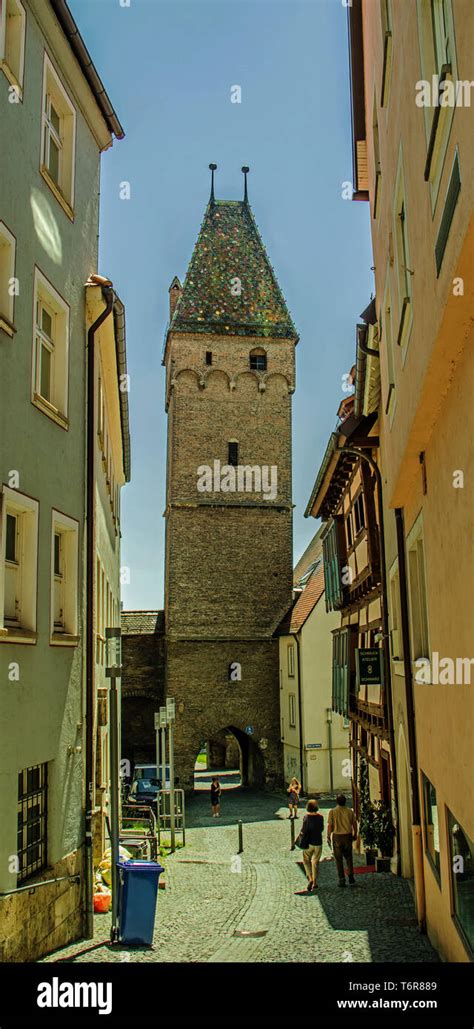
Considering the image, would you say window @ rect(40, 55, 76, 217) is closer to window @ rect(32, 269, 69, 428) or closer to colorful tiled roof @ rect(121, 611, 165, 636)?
window @ rect(32, 269, 69, 428)

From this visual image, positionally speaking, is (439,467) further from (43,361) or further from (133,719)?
(133,719)

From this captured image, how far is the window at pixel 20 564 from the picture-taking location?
8.96 m

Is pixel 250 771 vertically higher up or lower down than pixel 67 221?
lower down

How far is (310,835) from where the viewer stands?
13.5 meters

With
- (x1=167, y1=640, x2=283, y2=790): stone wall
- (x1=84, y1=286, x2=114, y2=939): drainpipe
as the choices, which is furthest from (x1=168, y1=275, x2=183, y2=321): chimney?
(x1=84, y1=286, x2=114, y2=939): drainpipe

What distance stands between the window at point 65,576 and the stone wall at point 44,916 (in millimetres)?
2532

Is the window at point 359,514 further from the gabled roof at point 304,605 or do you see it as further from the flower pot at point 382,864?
the gabled roof at point 304,605

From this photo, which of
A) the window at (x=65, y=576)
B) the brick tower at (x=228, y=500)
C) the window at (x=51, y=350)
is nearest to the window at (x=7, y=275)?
the window at (x=51, y=350)

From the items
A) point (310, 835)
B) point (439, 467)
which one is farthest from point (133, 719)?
point (439, 467)

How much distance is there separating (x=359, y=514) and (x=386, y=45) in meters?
9.79

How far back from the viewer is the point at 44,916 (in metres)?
8.98

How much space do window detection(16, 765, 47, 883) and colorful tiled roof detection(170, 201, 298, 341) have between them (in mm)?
34670

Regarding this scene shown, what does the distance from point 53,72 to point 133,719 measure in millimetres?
31391

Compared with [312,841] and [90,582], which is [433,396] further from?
[312,841]
